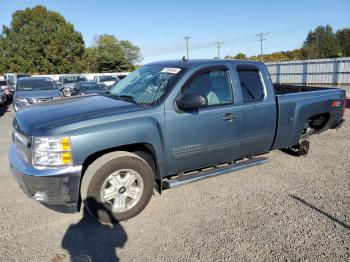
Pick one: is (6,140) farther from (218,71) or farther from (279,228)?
(279,228)

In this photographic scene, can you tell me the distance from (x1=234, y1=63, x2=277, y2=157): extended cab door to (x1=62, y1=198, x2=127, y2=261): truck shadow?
7.18ft

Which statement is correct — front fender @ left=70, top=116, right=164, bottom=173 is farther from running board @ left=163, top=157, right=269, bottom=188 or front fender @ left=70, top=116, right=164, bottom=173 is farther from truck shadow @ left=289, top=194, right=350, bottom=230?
truck shadow @ left=289, top=194, right=350, bottom=230

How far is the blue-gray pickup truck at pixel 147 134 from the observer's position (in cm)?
329

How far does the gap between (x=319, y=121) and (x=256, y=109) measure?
199 cm

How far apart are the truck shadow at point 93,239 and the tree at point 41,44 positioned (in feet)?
178

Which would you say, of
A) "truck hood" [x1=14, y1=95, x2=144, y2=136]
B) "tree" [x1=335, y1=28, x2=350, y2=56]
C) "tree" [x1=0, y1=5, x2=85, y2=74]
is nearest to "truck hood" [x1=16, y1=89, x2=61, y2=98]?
"truck hood" [x1=14, y1=95, x2=144, y2=136]

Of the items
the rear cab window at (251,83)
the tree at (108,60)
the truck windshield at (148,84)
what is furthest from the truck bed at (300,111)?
the tree at (108,60)

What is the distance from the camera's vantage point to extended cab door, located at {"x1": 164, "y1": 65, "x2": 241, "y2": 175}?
3867 mm

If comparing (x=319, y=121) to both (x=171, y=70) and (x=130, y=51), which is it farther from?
(x=130, y=51)

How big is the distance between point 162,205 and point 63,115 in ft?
5.57

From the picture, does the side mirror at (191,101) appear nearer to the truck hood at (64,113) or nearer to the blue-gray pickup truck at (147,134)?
the blue-gray pickup truck at (147,134)

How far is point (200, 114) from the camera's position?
4.02 m

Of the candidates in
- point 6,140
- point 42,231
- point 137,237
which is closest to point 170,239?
point 137,237

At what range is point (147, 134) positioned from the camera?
3613mm
